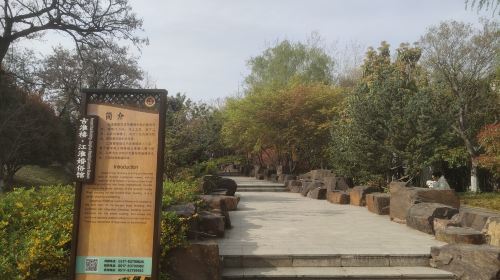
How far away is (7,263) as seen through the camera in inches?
166

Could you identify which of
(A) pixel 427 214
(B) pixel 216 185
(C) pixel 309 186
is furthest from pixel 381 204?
(C) pixel 309 186

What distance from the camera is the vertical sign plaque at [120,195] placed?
3.97 meters

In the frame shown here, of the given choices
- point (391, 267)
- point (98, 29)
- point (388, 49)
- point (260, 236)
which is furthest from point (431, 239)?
point (388, 49)

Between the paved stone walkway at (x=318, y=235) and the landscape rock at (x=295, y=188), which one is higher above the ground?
the landscape rock at (x=295, y=188)

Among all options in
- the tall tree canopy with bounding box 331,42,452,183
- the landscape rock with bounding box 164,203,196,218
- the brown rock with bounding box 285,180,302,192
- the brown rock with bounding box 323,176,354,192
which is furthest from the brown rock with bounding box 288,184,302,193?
the landscape rock with bounding box 164,203,196,218

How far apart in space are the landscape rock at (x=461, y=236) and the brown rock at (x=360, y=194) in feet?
17.7

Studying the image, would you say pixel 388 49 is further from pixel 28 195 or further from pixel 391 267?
pixel 28 195

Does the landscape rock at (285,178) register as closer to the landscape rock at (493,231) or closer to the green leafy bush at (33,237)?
the landscape rock at (493,231)

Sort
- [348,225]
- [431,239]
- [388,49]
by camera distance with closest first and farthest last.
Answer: [431,239]
[348,225]
[388,49]

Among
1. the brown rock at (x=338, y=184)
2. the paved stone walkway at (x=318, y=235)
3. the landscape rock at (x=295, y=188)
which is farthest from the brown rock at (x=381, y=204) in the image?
the landscape rock at (x=295, y=188)

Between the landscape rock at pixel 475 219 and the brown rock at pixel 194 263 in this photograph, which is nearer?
the brown rock at pixel 194 263

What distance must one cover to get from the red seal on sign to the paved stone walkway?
2.63 m

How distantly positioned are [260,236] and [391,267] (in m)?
2.29

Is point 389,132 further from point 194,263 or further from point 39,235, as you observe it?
point 39,235
